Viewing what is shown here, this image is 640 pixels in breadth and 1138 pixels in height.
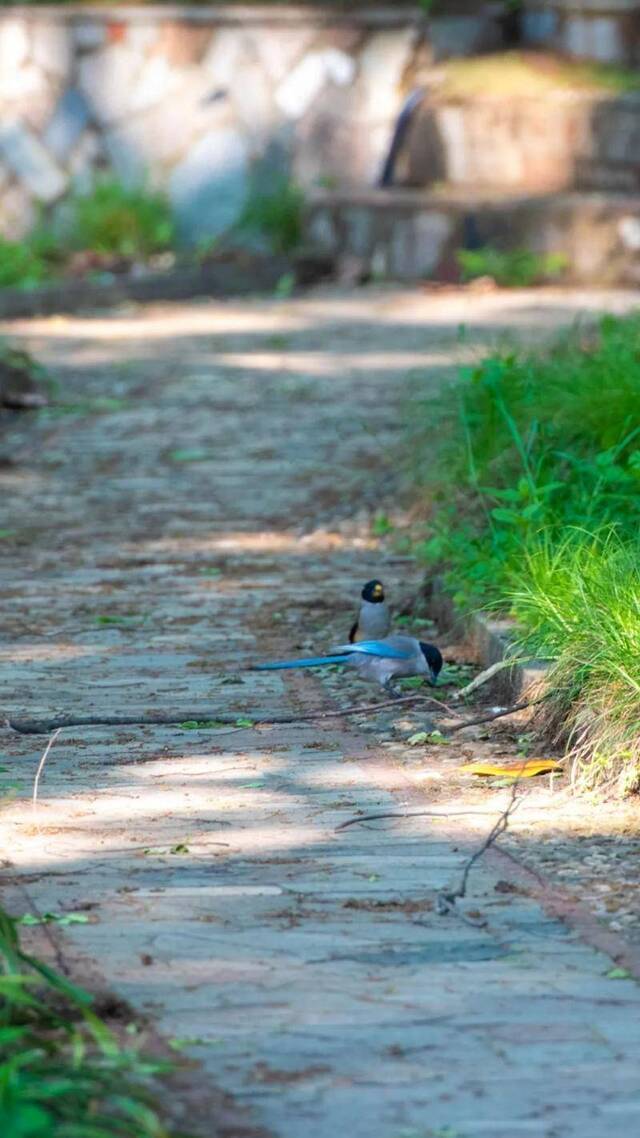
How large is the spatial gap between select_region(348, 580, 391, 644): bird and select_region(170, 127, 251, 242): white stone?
30.5 ft

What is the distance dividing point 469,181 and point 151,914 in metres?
10.5

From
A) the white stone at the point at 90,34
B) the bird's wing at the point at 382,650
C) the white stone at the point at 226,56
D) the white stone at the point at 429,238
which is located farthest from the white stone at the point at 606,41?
the bird's wing at the point at 382,650

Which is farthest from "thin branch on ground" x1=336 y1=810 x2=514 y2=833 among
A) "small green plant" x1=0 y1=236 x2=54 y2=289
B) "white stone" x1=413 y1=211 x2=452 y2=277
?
"white stone" x1=413 y1=211 x2=452 y2=277

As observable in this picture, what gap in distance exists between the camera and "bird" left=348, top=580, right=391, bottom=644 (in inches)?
212

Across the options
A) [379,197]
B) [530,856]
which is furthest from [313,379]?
[530,856]

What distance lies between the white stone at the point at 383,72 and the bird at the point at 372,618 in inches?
363

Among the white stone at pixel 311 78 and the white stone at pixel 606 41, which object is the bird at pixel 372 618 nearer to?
the white stone at pixel 606 41

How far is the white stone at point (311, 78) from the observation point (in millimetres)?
14086

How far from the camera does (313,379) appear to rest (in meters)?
10.0

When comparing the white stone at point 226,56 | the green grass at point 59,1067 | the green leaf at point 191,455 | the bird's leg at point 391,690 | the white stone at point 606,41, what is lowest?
the green leaf at point 191,455

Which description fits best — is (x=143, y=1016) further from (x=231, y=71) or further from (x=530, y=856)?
(x=231, y=71)

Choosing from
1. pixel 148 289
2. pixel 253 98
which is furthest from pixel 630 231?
pixel 253 98

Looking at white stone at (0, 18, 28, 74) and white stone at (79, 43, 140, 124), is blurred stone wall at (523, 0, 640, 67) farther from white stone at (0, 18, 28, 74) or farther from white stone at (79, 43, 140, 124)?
white stone at (0, 18, 28, 74)

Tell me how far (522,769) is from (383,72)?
10.7m
